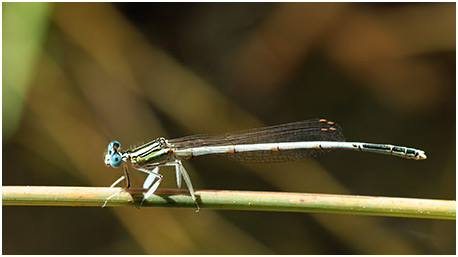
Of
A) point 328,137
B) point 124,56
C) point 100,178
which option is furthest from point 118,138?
point 328,137

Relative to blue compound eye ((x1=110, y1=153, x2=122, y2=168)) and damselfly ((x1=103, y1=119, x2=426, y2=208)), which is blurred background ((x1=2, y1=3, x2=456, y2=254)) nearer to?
damselfly ((x1=103, y1=119, x2=426, y2=208))

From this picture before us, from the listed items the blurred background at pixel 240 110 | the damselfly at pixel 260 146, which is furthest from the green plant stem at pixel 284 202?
the blurred background at pixel 240 110

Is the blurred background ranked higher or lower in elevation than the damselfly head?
higher

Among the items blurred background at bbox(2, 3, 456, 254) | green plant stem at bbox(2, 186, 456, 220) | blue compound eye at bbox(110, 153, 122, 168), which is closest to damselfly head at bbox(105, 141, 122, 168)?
blue compound eye at bbox(110, 153, 122, 168)

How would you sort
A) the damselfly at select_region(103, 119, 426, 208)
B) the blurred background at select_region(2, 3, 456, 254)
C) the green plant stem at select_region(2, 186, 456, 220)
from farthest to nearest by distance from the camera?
the blurred background at select_region(2, 3, 456, 254), the damselfly at select_region(103, 119, 426, 208), the green plant stem at select_region(2, 186, 456, 220)

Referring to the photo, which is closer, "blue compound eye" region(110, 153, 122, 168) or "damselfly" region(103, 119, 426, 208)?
"blue compound eye" region(110, 153, 122, 168)

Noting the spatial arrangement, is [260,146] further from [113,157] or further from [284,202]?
[284,202]

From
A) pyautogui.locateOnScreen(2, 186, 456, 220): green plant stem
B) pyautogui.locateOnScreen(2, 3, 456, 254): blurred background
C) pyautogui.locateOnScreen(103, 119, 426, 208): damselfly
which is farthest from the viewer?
pyautogui.locateOnScreen(2, 3, 456, 254): blurred background

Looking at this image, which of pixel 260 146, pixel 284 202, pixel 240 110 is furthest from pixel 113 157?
pixel 240 110

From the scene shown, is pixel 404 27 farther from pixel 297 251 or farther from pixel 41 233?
pixel 41 233
